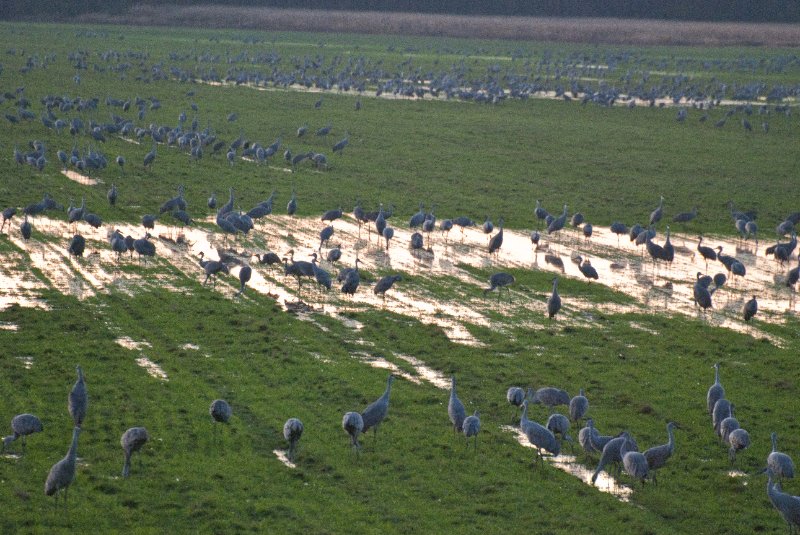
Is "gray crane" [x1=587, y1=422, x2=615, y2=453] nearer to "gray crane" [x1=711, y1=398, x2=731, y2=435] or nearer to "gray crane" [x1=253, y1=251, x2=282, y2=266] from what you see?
"gray crane" [x1=711, y1=398, x2=731, y2=435]

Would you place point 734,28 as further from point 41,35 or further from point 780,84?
point 41,35

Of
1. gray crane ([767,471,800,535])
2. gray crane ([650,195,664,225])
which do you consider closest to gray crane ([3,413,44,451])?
gray crane ([767,471,800,535])

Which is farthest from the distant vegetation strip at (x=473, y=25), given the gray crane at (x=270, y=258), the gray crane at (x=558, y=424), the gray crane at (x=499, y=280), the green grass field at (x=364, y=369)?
the gray crane at (x=558, y=424)

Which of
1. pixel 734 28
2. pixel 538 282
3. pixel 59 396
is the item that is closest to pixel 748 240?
pixel 538 282

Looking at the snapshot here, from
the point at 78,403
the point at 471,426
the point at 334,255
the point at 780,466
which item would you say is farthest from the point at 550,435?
the point at 334,255

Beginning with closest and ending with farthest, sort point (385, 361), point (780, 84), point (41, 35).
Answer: point (385, 361) < point (780, 84) < point (41, 35)

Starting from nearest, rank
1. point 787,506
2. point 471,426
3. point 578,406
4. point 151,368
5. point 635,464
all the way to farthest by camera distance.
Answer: point 787,506, point 635,464, point 471,426, point 578,406, point 151,368

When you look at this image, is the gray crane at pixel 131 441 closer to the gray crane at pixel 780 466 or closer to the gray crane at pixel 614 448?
the gray crane at pixel 614 448

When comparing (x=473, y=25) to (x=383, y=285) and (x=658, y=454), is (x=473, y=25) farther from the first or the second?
(x=658, y=454)
